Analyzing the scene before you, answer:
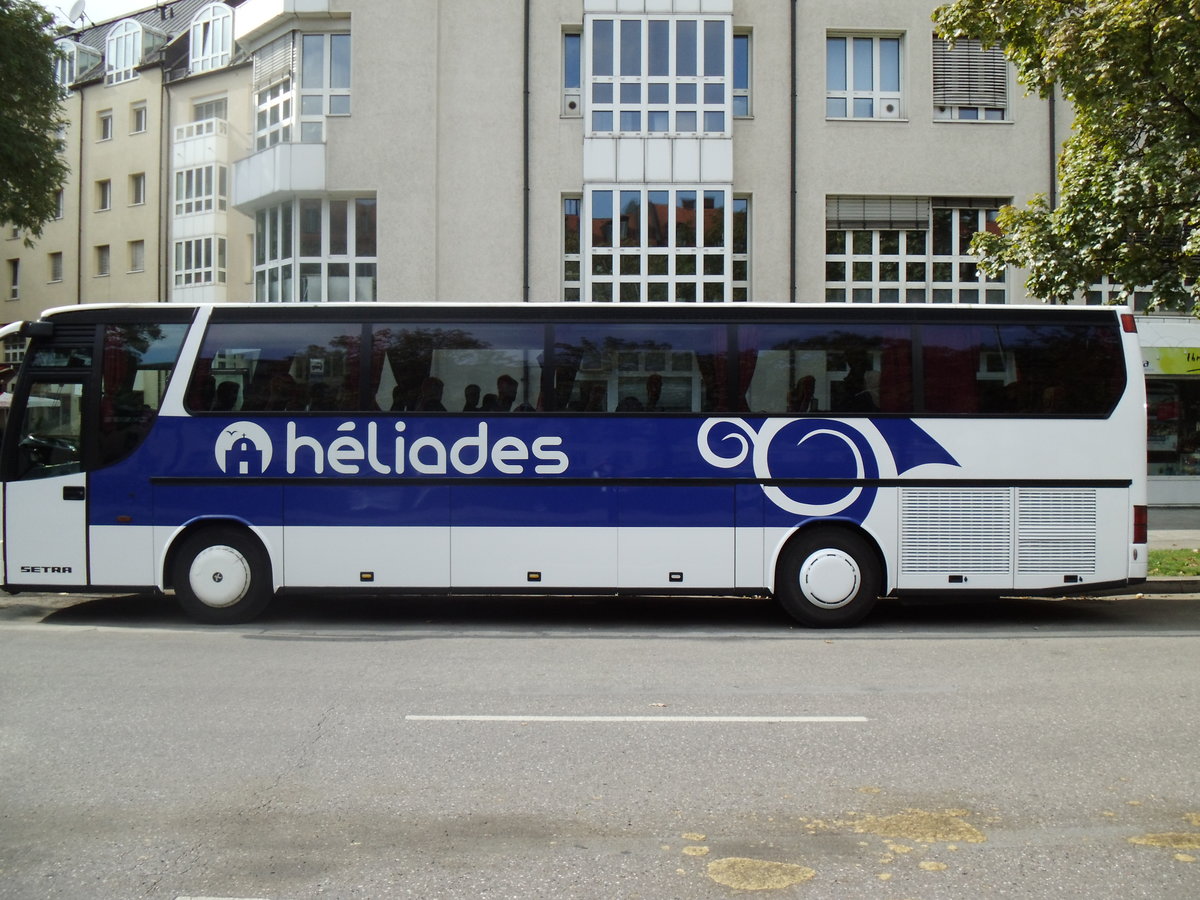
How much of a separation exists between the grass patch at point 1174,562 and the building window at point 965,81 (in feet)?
35.8

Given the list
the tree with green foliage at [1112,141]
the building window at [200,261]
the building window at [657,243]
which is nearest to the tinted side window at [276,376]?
the tree with green foliage at [1112,141]

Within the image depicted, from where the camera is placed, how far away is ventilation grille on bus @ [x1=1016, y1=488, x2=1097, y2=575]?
35.2 feet

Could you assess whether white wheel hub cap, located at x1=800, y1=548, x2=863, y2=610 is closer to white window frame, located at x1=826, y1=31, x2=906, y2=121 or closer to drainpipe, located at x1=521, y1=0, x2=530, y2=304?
drainpipe, located at x1=521, y1=0, x2=530, y2=304

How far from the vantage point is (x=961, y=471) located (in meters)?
10.8

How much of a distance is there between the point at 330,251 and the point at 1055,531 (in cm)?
1680

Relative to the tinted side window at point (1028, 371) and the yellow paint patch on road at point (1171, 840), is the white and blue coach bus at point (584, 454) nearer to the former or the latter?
the tinted side window at point (1028, 371)

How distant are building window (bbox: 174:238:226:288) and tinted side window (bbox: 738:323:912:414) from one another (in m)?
26.4

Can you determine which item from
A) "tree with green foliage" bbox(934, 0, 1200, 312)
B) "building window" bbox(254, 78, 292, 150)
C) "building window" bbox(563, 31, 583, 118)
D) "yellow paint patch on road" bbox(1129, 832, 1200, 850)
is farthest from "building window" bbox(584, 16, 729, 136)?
"yellow paint patch on road" bbox(1129, 832, 1200, 850)

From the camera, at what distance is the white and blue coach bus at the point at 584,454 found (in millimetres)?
10773

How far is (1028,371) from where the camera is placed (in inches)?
426

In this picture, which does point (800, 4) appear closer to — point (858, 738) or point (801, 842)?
point (858, 738)

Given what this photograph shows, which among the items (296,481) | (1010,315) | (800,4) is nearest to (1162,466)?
(800,4)

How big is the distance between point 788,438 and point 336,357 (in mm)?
4370

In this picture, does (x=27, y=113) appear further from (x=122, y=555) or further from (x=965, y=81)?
(x=965, y=81)
